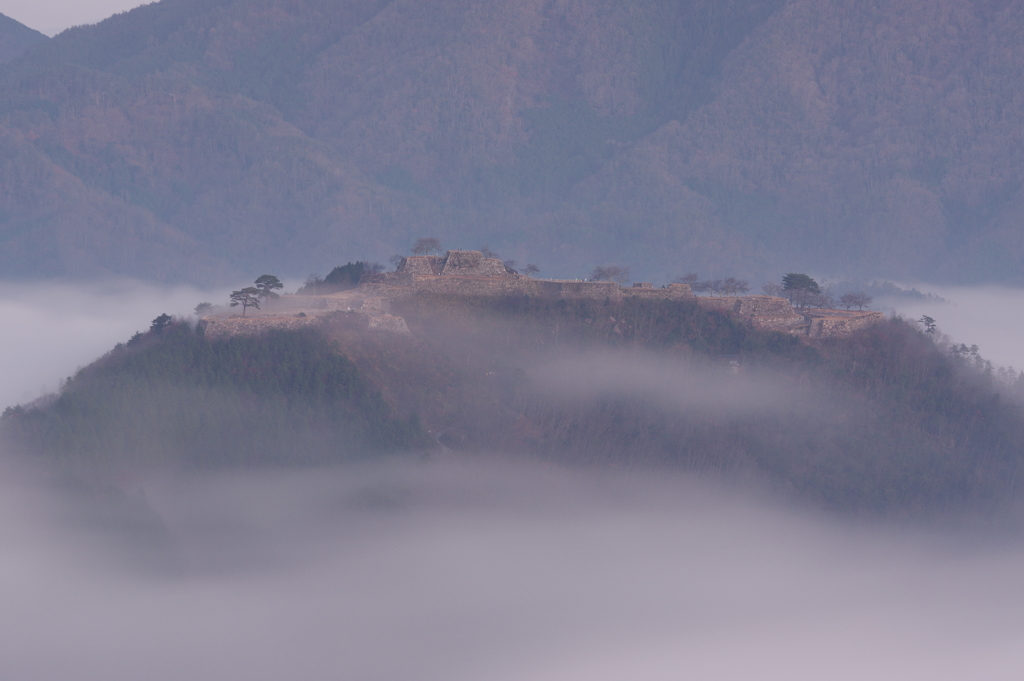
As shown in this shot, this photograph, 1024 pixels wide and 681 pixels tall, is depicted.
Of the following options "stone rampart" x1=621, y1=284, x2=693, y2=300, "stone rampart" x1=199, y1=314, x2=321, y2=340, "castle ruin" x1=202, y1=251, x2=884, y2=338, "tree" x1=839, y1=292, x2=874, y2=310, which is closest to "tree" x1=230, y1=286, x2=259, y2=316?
"castle ruin" x1=202, y1=251, x2=884, y2=338

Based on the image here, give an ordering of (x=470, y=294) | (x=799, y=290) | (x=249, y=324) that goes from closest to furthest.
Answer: (x=249, y=324)
(x=470, y=294)
(x=799, y=290)

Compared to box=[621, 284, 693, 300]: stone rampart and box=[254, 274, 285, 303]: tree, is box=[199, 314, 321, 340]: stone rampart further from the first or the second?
box=[621, 284, 693, 300]: stone rampart

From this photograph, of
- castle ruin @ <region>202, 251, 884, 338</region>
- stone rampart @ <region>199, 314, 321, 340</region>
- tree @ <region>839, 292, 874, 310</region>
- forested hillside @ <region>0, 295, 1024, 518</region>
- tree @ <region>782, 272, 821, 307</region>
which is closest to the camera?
forested hillside @ <region>0, 295, 1024, 518</region>

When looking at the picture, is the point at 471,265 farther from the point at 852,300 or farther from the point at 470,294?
the point at 852,300

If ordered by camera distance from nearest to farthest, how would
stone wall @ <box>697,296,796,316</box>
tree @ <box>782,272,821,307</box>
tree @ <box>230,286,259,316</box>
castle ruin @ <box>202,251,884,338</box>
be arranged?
castle ruin @ <box>202,251,884,338</box>, tree @ <box>230,286,259,316</box>, stone wall @ <box>697,296,796,316</box>, tree @ <box>782,272,821,307</box>

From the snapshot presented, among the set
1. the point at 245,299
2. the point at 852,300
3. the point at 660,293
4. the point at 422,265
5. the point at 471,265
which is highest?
the point at 471,265

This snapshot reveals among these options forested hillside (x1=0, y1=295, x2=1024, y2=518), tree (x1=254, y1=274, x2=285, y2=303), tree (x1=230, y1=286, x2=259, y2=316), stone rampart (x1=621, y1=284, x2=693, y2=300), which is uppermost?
stone rampart (x1=621, y1=284, x2=693, y2=300)

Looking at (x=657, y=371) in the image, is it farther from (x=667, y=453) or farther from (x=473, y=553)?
(x=473, y=553)

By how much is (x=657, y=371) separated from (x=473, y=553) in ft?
57.5

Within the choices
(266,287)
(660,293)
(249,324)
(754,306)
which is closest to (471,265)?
(660,293)

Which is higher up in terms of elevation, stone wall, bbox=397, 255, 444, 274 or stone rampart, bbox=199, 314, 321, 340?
stone wall, bbox=397, 255, 444, 274

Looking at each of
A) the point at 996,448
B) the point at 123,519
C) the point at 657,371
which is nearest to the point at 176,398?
the point at 123,519

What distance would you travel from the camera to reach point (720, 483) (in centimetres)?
9244

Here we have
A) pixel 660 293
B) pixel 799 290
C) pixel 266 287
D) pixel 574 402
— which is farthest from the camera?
pixel 799 290
